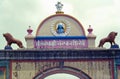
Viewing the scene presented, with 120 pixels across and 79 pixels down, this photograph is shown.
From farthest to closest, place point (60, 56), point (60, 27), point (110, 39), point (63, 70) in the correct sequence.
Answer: point (60, 27) < point (110, 39) < point (63, 70) < point (60, 56)

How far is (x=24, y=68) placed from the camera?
25.6 metres

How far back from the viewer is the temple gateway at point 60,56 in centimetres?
2566

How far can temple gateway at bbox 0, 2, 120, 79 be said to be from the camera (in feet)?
84.2

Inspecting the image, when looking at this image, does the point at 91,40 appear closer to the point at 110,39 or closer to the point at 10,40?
the point at 110,39

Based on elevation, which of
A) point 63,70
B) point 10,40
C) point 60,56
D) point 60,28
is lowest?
point 63,70

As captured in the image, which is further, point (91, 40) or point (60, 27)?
point (60, 27)

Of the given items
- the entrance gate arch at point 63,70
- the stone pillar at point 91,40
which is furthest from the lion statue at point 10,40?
the stone pillar at point 91,40

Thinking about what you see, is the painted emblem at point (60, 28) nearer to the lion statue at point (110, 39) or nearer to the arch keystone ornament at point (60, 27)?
the arch keystone ornament at point (60, 27)

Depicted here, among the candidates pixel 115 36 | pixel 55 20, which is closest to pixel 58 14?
pixel 55 20

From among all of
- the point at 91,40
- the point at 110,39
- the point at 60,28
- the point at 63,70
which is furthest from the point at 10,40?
the point at 110,39

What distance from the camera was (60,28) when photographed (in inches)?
1047

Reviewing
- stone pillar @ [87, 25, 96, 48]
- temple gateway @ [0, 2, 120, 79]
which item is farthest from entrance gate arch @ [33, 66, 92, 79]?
stone pillar @ [87, 25, 96, 48]

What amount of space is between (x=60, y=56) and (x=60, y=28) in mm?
2188

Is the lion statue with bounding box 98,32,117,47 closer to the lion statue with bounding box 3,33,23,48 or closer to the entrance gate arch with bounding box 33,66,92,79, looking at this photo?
the entrance gate arch with bounding box 33,66,92,79
